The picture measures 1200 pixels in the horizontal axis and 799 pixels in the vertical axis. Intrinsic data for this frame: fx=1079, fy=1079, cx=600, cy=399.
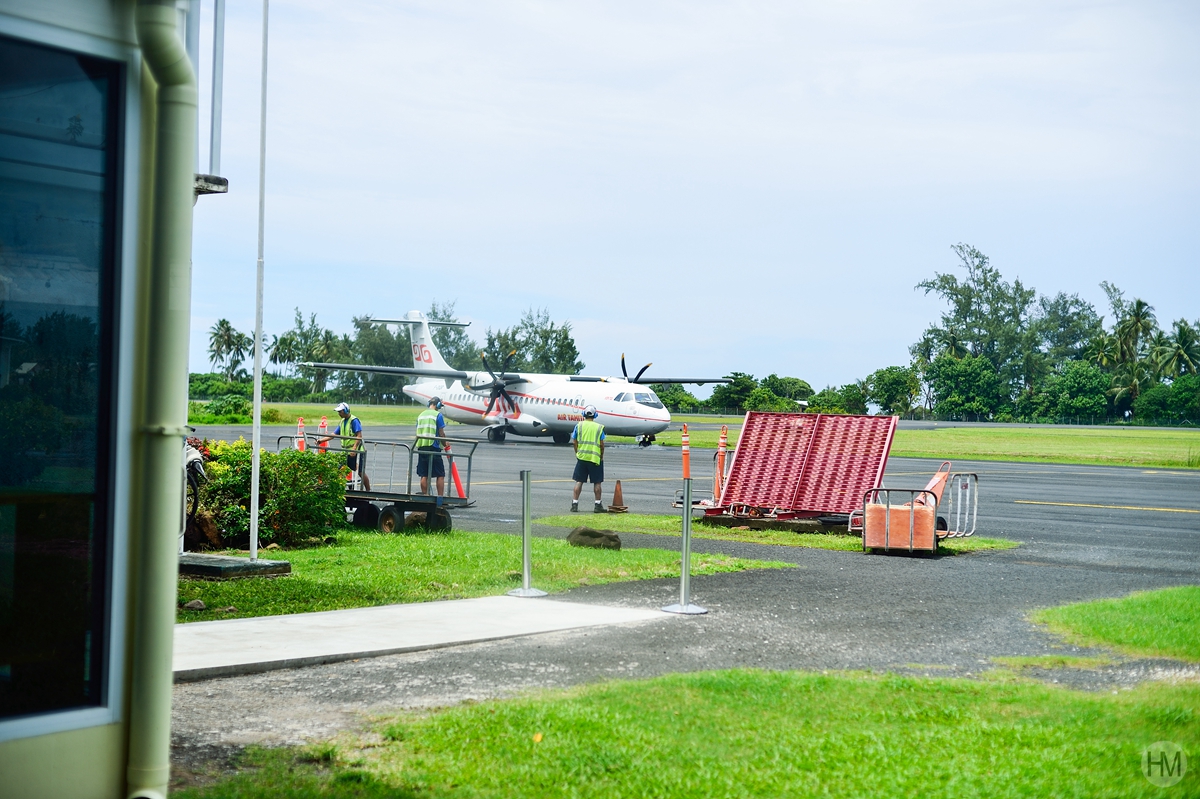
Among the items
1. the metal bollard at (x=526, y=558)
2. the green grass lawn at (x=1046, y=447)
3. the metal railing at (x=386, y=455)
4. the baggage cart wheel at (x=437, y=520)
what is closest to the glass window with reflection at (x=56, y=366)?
the metal bollard at (x=526, y=558)

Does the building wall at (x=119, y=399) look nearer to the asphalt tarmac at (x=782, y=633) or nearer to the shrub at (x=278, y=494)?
the asphalt tarmac at (x=782, y=633)

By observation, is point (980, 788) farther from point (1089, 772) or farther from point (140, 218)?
point (140, 218)

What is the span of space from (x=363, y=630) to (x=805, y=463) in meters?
10.7

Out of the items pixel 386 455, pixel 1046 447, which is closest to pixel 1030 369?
pixel 1046 447

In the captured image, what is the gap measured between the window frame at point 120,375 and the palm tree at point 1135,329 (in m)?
128

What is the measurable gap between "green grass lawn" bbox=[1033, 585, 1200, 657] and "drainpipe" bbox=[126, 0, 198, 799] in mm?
6909

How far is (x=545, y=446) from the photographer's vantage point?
1747 inches

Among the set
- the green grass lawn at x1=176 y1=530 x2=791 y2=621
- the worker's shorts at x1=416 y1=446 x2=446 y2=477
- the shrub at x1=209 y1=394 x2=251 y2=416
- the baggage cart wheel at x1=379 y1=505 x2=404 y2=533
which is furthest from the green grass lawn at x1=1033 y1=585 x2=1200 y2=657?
the shrub at x1=209 y1=394 x2=251 y2=416

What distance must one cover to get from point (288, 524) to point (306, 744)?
8.92 metres

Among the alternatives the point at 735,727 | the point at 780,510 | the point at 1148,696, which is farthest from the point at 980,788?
the point at 780,510

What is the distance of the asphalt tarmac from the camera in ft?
19.9

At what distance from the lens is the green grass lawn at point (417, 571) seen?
957 cm

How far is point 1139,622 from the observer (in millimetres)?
9031

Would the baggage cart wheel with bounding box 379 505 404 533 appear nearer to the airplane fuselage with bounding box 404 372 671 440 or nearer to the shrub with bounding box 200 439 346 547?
the shrub with bounding box 200 439 346 547
